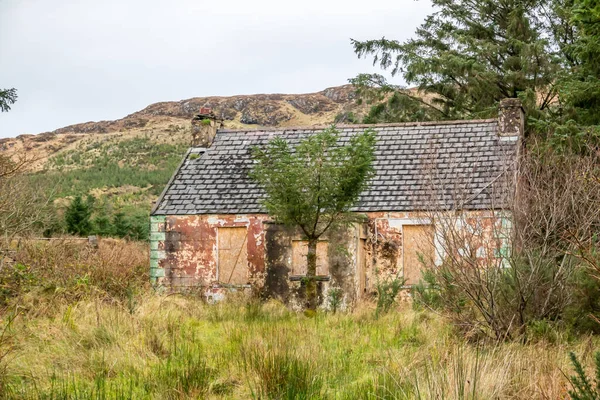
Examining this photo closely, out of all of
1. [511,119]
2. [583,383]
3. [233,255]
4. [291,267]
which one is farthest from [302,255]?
[583,383]

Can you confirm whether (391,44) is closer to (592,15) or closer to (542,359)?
(592,15)

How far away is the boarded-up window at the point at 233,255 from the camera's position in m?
20.0

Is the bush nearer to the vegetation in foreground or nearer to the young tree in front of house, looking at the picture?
the vegetation in foreground

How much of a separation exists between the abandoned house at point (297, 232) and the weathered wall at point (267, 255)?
0.08 feet

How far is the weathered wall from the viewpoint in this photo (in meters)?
18.5

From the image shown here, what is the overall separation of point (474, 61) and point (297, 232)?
585 inches

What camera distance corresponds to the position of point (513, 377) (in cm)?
738

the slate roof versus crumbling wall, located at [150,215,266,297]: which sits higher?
the slate roof

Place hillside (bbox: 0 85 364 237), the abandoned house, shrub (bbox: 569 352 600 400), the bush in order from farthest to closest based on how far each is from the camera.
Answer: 1. hillside (bbox: 0 85 364 237)
2. the abandoned house
3. the bush
4. shrub (bbox: 569 352 600 400)

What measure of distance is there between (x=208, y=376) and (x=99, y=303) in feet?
14.8

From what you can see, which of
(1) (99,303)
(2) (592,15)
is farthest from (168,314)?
(2) (592,15)

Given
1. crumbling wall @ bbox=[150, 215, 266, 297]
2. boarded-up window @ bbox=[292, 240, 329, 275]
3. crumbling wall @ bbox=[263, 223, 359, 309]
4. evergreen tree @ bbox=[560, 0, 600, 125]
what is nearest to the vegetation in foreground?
crumbling wall @ bbox=[263, 223, 359, 309]

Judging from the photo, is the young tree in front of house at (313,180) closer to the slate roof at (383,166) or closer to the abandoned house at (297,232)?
the abandoned house at (297,232)

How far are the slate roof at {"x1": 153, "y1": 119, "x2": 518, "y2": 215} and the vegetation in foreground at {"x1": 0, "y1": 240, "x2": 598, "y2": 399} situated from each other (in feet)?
20.3
